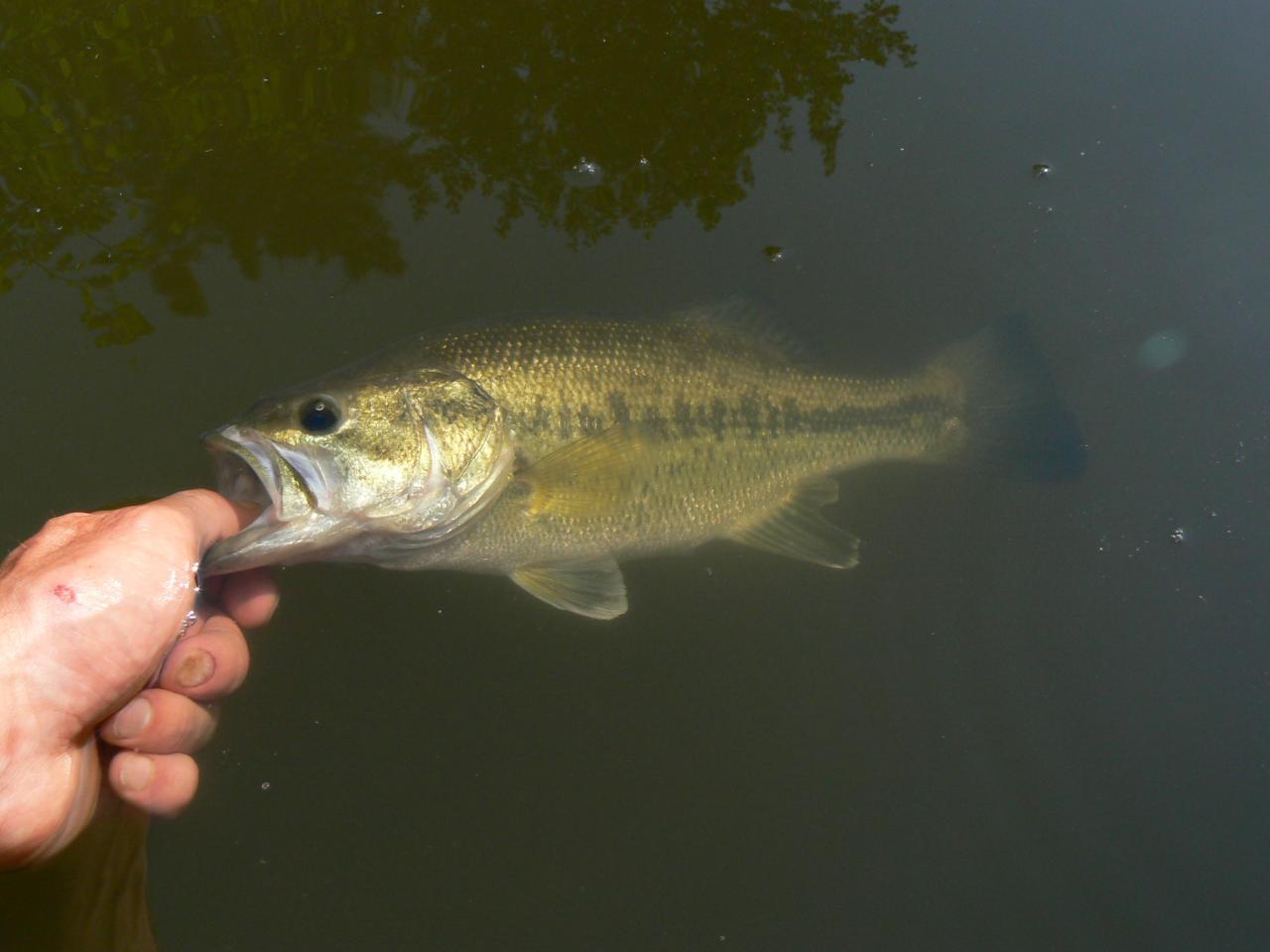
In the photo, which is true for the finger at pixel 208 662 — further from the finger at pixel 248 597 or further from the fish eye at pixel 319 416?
the fish eye at pixel 319 416

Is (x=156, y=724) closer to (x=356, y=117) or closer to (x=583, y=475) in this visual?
(x=583, y=475)

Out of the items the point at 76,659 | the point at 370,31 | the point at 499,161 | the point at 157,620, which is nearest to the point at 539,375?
the point at 157,620

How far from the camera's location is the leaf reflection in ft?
14.4

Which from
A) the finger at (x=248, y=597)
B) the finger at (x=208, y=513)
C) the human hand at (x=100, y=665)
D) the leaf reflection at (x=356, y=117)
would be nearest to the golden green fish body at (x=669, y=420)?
the finger at (x=248, y=597)

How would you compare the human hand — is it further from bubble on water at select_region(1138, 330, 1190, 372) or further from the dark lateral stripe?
bubble on water at select_region(1138, 330, 1190, 372)

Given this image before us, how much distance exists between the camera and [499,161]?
4879 mm

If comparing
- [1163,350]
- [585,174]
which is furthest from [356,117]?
[1163,350]

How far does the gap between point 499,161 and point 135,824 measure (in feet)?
12.2

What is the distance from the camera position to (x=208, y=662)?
251cm

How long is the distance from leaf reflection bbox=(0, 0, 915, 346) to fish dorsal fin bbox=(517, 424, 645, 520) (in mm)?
1915

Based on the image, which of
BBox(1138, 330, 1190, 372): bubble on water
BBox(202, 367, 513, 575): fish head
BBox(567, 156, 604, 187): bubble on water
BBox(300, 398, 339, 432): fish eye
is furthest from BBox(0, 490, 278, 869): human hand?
BBox(1138, 330, 1190, 372): bubble on water

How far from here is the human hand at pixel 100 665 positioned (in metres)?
2.06

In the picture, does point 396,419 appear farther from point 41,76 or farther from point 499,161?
point 41,76

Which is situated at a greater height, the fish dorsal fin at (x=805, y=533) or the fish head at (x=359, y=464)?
the fish head at (x=359, y=464)
